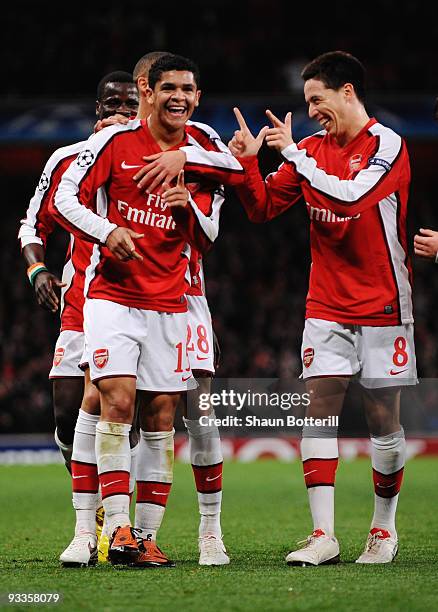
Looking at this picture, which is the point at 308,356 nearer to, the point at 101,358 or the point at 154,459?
the point at 154,459

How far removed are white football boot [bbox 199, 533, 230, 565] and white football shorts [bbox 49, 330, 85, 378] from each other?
1081 millimetres

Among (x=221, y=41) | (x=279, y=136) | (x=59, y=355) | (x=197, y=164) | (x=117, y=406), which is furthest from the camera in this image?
(x=221, y=41)

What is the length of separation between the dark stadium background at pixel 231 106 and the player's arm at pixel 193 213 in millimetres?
10996

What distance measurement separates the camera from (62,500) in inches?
376

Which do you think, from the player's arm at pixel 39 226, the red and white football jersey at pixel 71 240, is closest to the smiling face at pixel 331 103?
Result: the red and white football jersey at pixel 71 240

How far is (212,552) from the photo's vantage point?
5.11 metres

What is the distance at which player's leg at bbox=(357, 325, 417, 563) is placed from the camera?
5.34 metres

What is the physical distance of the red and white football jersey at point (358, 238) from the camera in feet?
17.5

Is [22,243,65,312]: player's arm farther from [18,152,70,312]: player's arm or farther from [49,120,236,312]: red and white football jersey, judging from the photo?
[49,120,236,312]: red and white football jersey

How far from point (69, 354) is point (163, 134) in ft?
4.07

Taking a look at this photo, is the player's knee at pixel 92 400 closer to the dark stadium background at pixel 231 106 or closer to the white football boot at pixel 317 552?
the white football boot at pixel 317 552

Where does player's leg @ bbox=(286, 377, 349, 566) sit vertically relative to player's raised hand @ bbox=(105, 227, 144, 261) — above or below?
below

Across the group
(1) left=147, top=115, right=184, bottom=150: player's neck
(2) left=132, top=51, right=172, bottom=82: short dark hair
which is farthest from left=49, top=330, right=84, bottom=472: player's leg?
(2) left=132, top=51, right=172, bottom=82: short dark hair

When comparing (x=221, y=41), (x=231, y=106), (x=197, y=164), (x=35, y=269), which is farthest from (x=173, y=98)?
(x=221, y=41)
